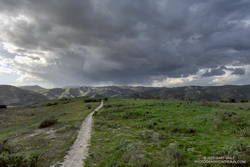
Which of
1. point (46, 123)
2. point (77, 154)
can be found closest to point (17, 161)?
point (77, 154)

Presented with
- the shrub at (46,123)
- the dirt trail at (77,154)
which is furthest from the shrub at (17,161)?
the shrub at (46,123)

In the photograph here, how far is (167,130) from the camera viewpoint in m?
17.8

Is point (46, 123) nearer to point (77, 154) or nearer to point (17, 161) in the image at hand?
point (77, 154)

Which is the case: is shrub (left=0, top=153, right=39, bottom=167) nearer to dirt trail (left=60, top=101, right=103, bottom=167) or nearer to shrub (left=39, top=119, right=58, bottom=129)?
dirt trail (left=60, top=101, right=103, bottom=167)

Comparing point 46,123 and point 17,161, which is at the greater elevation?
point 17,161

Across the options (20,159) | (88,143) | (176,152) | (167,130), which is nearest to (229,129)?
(167,130)

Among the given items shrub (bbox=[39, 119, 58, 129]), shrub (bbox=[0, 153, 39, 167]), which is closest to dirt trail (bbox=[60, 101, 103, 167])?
shrub (bbox=[0, 153, 39, 167])

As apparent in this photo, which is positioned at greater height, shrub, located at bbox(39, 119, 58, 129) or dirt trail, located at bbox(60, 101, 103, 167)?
dirt trail, located at bbox(60, 101, 103, 167)

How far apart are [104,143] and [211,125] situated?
13.2 m

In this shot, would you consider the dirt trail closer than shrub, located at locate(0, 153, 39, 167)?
No

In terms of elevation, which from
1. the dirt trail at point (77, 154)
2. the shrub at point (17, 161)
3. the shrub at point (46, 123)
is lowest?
the shrub at point (46, 123)

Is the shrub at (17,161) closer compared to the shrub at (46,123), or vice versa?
the shrub at (17,161)

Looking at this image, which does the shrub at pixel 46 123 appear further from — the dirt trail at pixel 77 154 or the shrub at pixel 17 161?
the shrub at pixel 17 161

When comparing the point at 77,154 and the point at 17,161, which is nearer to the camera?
the point at 17,161
